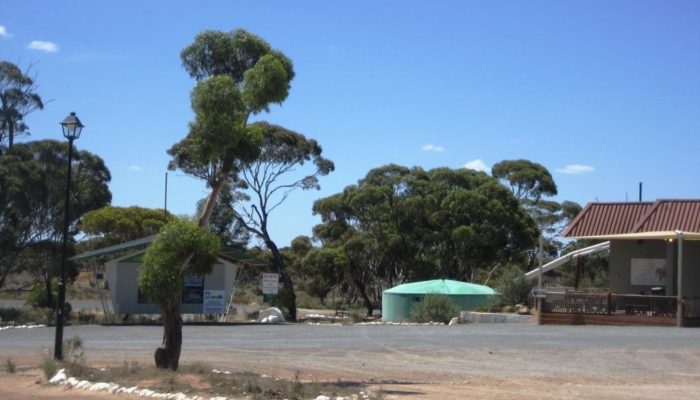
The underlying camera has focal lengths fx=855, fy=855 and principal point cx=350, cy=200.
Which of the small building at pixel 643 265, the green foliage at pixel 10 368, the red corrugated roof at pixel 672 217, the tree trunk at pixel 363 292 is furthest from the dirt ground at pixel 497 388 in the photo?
the tree trunk at pixel 363 292

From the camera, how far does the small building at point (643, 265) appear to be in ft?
92.8

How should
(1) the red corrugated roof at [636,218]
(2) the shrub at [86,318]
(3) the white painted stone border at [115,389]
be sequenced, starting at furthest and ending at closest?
(2) the shrub at [86,318], (1) the red corrugated roof at [636,218], (3) the white painted stone border at [115,389]

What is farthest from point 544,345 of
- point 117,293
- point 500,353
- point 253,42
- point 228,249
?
point 117,293

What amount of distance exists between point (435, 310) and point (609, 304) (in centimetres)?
734

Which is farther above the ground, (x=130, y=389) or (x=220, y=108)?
A: (x=220, y=108)

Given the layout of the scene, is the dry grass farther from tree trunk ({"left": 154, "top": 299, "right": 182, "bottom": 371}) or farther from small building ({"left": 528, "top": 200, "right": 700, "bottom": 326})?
small building ({"left": 528, "top": 200, "right": 700, "bottom": 326})

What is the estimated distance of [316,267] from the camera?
5384 centimetres

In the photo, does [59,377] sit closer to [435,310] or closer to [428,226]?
[435,310]

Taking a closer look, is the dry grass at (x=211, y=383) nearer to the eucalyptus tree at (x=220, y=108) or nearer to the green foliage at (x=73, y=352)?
the eucalyptus tree at (x=220, y=108)

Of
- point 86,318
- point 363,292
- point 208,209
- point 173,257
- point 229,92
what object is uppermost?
point 229,92

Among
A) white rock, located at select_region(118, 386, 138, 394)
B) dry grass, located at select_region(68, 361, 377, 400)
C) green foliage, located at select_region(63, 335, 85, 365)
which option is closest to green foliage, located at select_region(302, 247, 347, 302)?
green foliage, located at select_region(63, 335, 85, 365)

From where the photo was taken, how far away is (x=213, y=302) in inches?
1387

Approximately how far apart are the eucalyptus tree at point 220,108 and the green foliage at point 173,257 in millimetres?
19

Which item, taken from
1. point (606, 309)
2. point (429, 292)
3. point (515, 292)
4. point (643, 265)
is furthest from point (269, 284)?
point (643, 265)
